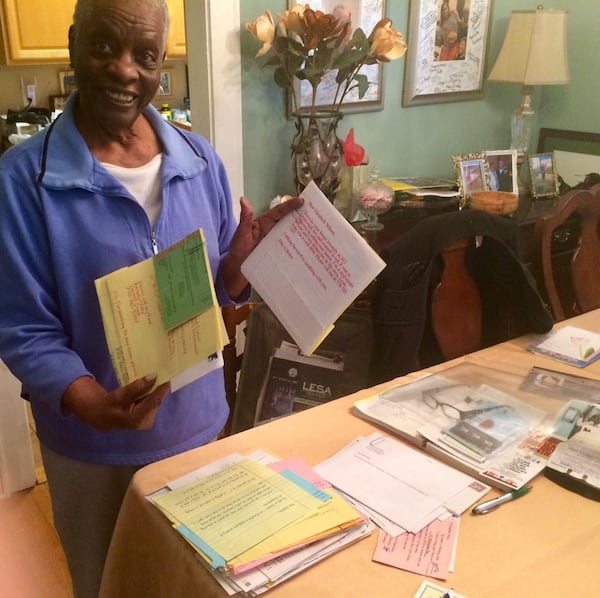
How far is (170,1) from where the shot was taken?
12.1ft

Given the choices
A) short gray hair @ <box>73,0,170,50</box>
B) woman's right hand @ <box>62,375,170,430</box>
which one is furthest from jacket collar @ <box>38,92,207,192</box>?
woman's right hand @ <box>62,375,170,430</box>

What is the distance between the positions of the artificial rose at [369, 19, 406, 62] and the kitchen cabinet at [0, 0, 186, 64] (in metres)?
1.70

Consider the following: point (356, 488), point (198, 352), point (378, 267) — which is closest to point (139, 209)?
point (198, 352)

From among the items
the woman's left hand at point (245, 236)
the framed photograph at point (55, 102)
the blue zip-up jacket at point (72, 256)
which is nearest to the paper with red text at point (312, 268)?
the woman's left hand at point (245, 236)

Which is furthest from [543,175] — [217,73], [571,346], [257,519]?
[257,519]

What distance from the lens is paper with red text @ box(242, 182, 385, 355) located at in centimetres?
100

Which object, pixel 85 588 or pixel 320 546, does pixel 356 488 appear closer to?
pixel 320 546

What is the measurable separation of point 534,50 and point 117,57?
2030mm

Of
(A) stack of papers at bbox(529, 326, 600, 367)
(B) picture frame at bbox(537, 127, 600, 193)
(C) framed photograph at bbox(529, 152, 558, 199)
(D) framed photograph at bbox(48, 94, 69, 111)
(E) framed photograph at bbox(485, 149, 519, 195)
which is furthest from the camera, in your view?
(D) framed photograph at bbox(48, 94, 69, 111)

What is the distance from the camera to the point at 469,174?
242 cm

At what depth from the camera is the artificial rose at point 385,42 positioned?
1890 millimetres

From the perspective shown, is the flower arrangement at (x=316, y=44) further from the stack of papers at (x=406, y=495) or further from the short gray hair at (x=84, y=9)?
the stack of papers at (x=406, y=495)

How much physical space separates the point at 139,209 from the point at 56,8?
2.91 metres

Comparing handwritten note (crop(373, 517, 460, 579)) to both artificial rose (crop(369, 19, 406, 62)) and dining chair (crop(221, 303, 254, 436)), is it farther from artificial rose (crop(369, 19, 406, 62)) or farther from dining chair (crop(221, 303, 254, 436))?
artificial rose (crop(369, 19, 406, 62))
